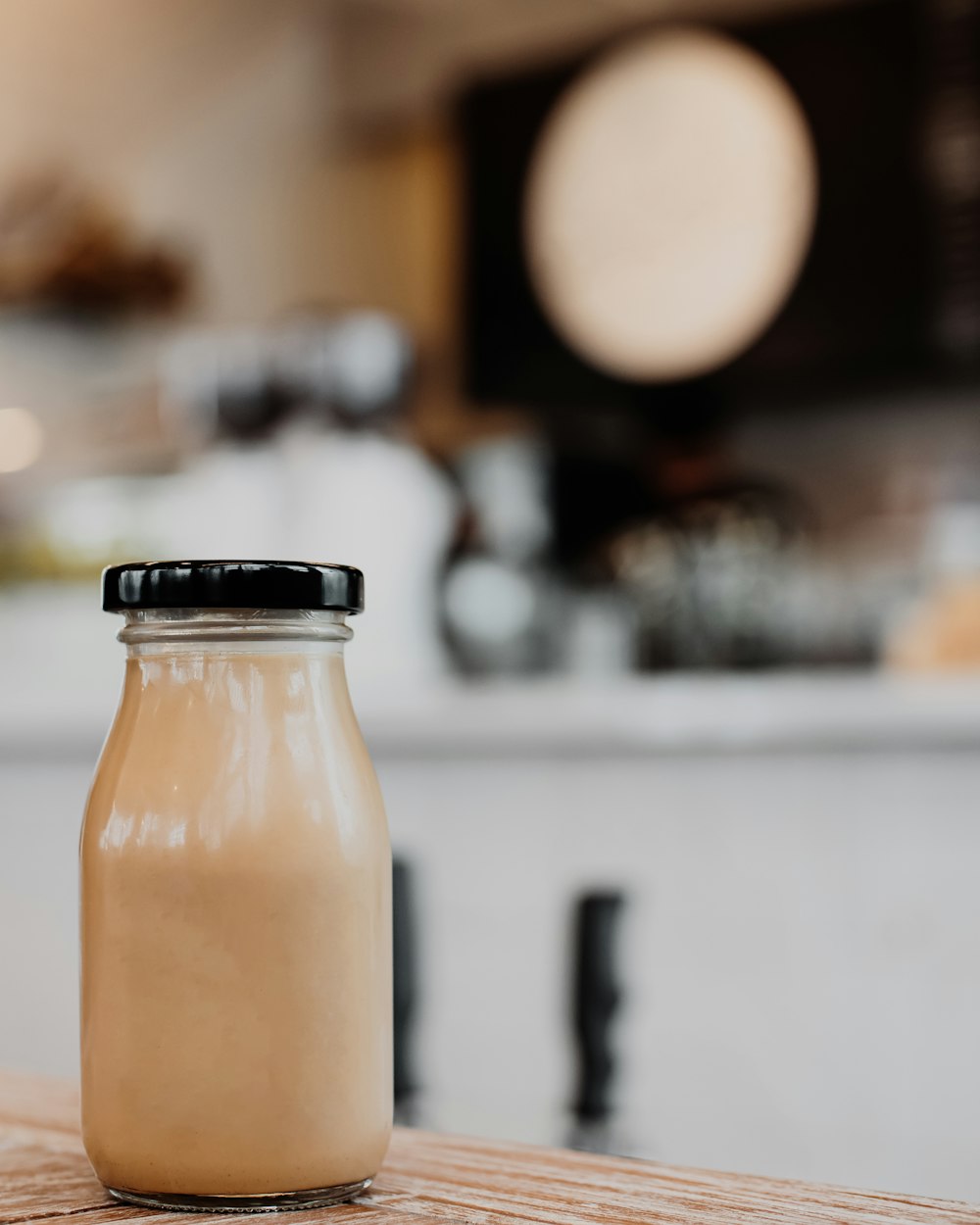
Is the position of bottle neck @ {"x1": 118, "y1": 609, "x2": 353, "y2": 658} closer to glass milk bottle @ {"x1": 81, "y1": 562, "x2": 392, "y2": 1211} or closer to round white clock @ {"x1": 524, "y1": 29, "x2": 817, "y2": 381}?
glass milk bottle @ {"x1": 81, "y1": 562, "x2": 392, "y2": 1211}

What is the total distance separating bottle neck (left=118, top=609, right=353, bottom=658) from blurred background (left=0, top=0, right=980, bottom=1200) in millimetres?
262

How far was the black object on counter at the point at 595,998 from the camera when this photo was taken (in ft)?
2.17

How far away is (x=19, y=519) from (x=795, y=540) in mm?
1782

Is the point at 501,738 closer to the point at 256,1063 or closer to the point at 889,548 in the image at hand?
the point at 256,1063

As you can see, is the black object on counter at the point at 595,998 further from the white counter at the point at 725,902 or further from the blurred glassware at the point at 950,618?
the blurred glassware at the point at 950,618

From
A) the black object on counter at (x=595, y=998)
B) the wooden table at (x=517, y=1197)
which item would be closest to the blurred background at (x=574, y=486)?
the black object on counter at (x=595, y=998)

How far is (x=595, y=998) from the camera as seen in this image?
688 millimetres

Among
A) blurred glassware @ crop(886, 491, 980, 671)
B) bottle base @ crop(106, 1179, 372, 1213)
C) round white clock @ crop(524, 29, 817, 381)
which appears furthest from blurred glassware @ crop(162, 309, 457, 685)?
bottle base @ crop(106, 1179, 372, 1213)

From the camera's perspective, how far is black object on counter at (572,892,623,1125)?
26.0 inches

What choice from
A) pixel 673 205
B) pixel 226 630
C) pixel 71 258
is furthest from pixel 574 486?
pixel 226 630

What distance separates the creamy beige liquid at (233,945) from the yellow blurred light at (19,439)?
3069 mm

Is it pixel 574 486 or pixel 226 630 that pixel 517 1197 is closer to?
pixel 226 630

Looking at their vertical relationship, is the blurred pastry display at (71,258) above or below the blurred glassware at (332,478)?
above

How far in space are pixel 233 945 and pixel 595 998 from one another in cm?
34
